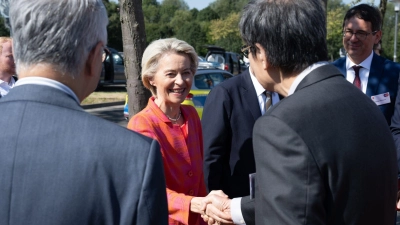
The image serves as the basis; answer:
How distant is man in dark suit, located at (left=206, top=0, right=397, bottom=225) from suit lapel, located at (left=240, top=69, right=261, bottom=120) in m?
1.37

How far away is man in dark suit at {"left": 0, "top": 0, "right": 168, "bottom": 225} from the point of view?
4.87 feet

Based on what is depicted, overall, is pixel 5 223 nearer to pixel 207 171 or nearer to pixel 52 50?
pixel 52 50

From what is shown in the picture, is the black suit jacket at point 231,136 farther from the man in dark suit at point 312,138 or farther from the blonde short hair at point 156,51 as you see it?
the man in dark suit at point 312,138

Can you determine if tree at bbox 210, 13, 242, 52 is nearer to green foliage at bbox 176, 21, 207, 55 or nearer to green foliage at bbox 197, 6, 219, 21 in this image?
green foliage at bbox 176, 21, 207, 55

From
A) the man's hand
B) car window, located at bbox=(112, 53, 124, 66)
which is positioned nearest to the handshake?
the man's hand

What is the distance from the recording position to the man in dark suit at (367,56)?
12.9 ft

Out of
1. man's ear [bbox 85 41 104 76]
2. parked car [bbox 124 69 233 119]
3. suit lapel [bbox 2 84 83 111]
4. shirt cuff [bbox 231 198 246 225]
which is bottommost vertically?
shirt cuff [bbox 231 198 246 225]

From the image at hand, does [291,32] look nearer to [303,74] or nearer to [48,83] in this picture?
[303,74]

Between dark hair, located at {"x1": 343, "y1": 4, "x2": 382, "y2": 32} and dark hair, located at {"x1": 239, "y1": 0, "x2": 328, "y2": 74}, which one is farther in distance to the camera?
dark hair, located at {"x1": 343, "y1": 4, "x2": 382, "y2": 32}

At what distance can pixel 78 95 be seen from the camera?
1.62m

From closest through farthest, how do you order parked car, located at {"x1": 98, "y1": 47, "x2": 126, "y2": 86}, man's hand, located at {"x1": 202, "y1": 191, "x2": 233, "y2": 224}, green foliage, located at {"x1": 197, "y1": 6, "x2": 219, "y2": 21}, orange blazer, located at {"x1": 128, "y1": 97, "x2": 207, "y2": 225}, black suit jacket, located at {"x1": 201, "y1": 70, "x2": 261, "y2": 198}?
Result: man's hand, located at {"x1": 202, "y1": 191, "x2": 233, "y2": 224} → orange blazer, located at {"x1": 128, "y1": 97, "x2": 207, "y2": 225} → black suit jacket, located at {"x1": 201, "y1": 70, "x2": 261, "y2": 198} → parked car, located at {"x1": 98, "y1": 47, "x2": 126, "y2": 86} → green foliage, located at {"x1": 197, "y1": 6, "x2": 219, "y2": 21}

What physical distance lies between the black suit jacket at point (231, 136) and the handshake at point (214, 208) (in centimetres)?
44

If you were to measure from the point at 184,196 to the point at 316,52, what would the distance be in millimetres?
1320

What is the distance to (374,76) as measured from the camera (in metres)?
3.97
